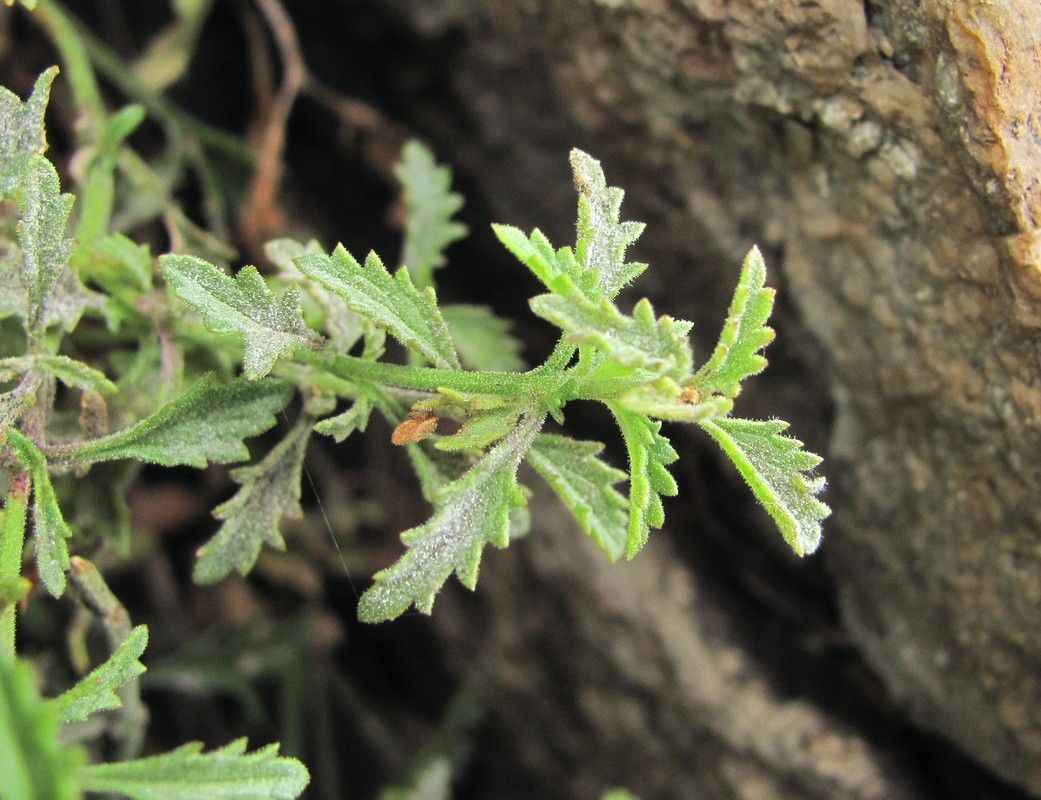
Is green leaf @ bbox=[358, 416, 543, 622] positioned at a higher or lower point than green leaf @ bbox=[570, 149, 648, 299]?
lower

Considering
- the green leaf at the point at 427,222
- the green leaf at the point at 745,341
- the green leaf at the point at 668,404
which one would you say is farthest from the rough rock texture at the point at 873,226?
the green leaf at the point at 668,404

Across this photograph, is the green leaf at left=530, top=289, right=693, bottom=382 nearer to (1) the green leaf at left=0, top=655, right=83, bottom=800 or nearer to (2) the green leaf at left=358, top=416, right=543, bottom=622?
(2) the green leaf at left=358, top=416, right=543, bottom=622

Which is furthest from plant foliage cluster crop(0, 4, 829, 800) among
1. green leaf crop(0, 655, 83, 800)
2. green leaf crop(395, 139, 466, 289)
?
green leaf crop(395, 139, 466, 289)

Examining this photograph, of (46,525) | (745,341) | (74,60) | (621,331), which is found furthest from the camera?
(74,60)

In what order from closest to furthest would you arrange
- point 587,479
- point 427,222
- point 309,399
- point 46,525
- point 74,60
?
1. point 46,525
2. point 587,479
3. point 309,399
4. point 427,222
5. point 74,60

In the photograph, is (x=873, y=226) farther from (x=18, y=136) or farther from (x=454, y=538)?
(x=18, y=136)

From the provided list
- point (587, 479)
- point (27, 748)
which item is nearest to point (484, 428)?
point (587, 479)

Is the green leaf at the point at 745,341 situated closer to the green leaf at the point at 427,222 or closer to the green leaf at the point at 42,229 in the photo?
the green leaf at the point at 427,222
